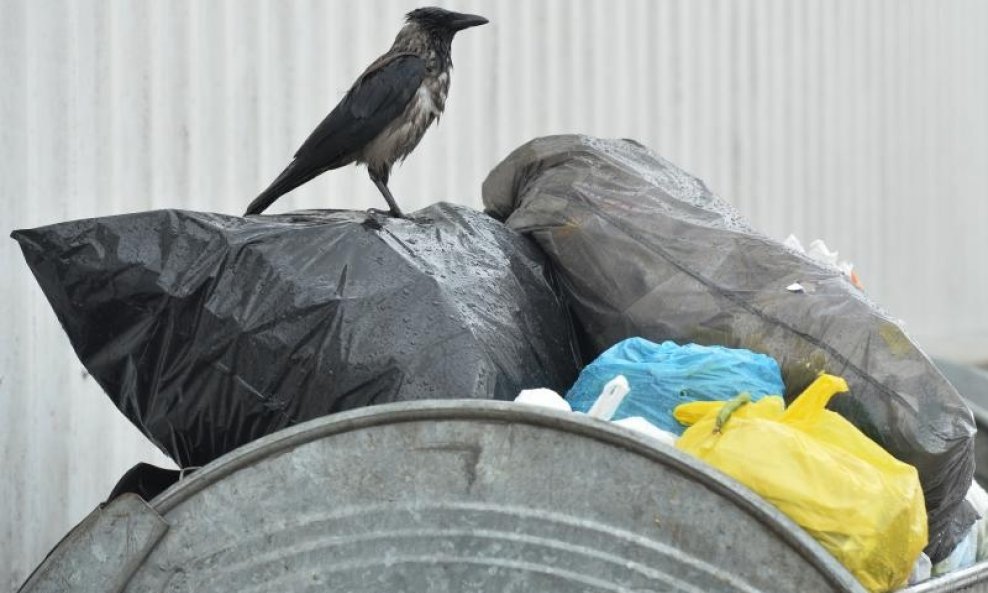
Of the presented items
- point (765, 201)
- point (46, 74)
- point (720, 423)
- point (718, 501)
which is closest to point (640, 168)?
point (720, 423)

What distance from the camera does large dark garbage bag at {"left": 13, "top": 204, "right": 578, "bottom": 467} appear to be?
7.17 feet

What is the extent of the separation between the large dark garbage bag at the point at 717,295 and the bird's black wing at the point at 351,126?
1.23 feet

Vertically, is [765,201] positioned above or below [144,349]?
below

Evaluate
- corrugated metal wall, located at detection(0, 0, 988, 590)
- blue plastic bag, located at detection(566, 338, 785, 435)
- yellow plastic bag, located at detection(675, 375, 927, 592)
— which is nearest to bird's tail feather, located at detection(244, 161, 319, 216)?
corrugated metal wall, located at detection(0, 0, 988, 590)

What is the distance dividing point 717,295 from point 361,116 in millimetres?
982

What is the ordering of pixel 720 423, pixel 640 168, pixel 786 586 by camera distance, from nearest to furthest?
pixel 786 586 < pixel 720 423 < pixel 640 168

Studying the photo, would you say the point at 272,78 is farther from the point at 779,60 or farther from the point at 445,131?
the point at 779,60

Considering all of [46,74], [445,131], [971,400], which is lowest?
[971,400]

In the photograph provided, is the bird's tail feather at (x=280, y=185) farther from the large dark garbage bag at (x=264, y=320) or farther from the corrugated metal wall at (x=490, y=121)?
the corrugated metal wall at (x=490, y=121)

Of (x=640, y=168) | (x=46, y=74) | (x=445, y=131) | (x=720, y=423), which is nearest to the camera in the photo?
(x=720, y=423)

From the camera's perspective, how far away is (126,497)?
5.47 feet

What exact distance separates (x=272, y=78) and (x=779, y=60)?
2.47m

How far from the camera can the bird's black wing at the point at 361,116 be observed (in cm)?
310

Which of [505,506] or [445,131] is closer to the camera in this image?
[505,506]
